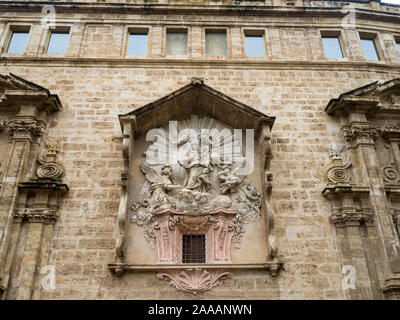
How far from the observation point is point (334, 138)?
30.1 ft

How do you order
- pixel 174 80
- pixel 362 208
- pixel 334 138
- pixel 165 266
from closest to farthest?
pixel 165 266
pixel 362 208
pixel 334 138
pixel 174 80

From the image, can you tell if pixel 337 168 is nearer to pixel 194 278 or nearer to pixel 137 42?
pixel 194 278

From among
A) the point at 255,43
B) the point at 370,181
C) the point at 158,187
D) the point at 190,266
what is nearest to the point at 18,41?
the point at 158,187

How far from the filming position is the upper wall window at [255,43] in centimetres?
1061

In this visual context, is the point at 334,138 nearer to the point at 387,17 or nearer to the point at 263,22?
the point at 263,22

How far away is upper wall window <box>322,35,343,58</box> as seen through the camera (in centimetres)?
1074

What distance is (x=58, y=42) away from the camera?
34.8 ft

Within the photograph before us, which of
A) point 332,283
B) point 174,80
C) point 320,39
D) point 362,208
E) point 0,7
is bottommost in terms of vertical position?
point 332,283

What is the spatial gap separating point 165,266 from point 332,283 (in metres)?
3.29

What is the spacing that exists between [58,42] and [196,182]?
5864 mm

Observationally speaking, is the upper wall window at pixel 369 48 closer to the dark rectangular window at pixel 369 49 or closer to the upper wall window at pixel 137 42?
the dark rectangular window at pixel 369 49

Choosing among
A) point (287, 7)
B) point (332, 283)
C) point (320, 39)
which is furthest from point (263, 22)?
point (332, 283)

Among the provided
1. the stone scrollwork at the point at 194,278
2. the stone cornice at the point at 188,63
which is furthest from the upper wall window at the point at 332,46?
the stone scrollwork at the point at 194,278

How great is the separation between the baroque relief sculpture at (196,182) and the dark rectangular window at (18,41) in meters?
4.85
